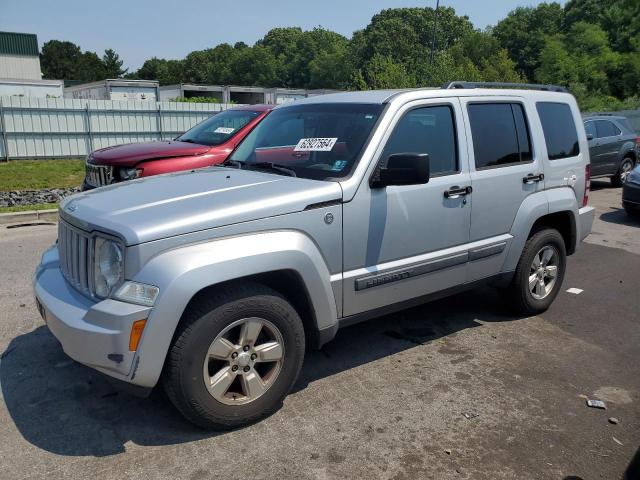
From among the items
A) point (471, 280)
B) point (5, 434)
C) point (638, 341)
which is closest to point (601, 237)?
point (638, 341)

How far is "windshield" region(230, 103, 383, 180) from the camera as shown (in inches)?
146

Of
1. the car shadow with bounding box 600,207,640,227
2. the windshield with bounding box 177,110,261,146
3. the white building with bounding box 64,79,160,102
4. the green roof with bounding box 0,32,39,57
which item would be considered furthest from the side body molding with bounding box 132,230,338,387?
the green roof with bounding box 0,32,39,57

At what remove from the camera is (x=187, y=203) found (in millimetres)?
3148

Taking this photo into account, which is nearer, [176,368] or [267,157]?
[176,368]

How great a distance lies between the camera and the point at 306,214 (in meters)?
3.31

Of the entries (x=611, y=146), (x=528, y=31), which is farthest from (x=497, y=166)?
(x=528, y=31)

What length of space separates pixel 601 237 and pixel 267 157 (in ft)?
22.0

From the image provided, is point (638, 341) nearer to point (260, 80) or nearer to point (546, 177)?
point (546, 177)

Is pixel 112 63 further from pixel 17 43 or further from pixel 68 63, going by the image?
pixel 17 43

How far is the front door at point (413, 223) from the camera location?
359cm

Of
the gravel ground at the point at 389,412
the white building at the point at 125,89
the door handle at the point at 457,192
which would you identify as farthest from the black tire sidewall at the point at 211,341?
the white building at the point at 125,89

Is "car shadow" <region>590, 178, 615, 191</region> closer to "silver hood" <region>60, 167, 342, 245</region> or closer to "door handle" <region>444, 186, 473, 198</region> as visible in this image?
"door handle" <region>444, 186, 473, 198</region>

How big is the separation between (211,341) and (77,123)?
16946 millimetres

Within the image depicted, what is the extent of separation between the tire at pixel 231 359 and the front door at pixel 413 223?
55 centimetres
